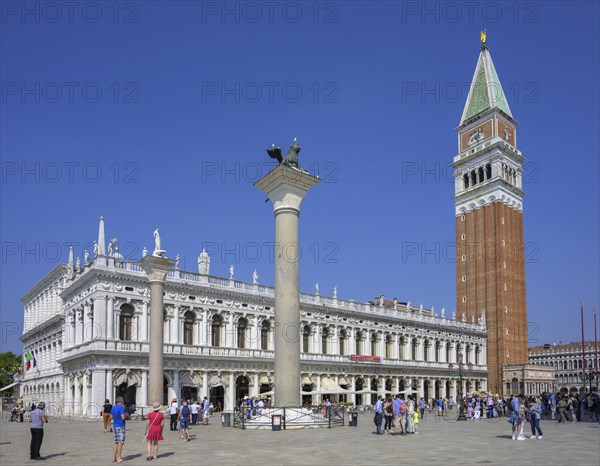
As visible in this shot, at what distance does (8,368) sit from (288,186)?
85.2 m

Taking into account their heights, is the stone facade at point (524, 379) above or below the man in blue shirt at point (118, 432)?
below

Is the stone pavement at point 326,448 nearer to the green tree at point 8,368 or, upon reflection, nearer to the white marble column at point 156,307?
the white marble column at point 156,307

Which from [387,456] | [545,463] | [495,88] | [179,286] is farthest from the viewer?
[495,88]

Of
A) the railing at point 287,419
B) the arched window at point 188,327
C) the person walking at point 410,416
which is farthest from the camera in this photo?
the arched window at point 188,327

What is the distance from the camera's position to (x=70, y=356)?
164 feet

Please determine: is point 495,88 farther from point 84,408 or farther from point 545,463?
point 545,463

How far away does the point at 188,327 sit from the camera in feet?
170

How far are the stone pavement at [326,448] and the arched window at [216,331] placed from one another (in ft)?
86.6

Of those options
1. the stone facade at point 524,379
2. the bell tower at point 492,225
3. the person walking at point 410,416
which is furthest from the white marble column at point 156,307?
the bell tower at point 492,225

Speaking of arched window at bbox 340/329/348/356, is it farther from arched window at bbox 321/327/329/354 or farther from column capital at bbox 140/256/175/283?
column capital at bbox 140/256/175/283

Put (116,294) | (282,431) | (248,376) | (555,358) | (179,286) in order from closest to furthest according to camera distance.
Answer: (282,431) < (116,294) < (179,286) < (248,376) < (555,358)

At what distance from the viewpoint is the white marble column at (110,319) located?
46.1m

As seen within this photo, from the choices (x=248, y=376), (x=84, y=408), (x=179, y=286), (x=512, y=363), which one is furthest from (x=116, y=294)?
(x=512, y=363)

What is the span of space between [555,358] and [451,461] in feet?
420
